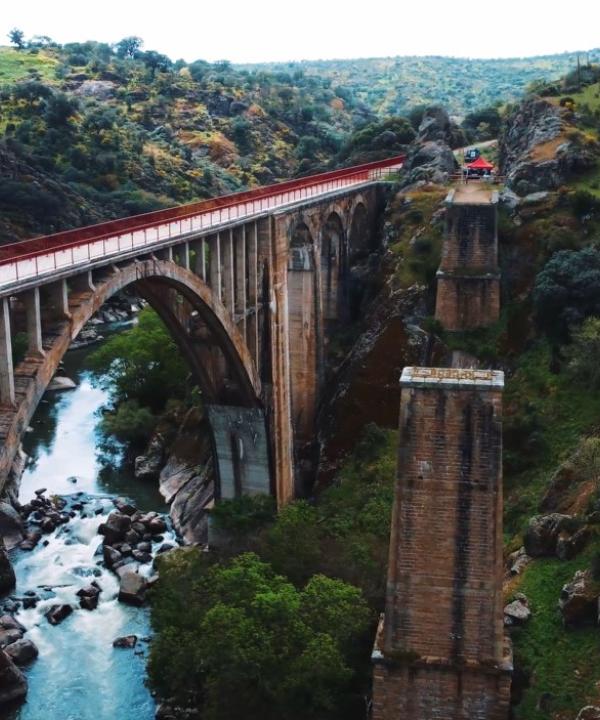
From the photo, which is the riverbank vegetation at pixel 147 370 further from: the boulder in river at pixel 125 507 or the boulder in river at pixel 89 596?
the boulder in river at pixel 89 596

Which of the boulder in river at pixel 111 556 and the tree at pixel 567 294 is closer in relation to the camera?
the tree at pixel 567 294

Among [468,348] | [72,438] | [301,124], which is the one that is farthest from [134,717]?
[301,124]

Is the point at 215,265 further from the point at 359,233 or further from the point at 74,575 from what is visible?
the point at 359,233

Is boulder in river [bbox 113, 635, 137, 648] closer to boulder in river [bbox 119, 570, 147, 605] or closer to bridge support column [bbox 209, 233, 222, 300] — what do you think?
boulder in river [bbox 119, 570, 147, 605]

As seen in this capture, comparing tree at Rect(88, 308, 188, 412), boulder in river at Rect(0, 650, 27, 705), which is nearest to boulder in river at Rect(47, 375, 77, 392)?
tree at Rect(88, 308, 188, 412)

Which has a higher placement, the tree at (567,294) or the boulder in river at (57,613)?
the tree at (567,294)

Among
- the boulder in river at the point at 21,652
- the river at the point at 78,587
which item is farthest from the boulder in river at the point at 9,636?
the river at the point at 78,587
